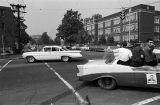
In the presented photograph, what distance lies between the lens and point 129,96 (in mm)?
6805

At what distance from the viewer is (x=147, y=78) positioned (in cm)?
702

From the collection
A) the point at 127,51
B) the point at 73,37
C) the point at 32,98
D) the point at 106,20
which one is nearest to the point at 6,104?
the point at 32,98

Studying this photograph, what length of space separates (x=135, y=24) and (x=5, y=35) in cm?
4320

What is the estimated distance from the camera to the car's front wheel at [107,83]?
A: 7.59 meters

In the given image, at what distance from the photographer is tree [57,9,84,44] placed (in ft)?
232

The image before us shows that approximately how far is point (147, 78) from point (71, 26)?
64959 mm

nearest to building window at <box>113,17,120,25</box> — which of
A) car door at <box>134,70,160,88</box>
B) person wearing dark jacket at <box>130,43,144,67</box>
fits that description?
person wearing dark jacket at <box>130,43,144,67</box>

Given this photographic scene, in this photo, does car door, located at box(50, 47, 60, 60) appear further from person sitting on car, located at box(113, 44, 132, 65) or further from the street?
person sitting on car, located at box(113, 44, 132, 65)

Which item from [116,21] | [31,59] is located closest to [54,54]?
[31,59]

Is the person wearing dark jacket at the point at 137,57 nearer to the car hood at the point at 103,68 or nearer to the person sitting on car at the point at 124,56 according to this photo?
the person sitting on car at the point at 124,56

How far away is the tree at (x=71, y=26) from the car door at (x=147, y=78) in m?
63.6

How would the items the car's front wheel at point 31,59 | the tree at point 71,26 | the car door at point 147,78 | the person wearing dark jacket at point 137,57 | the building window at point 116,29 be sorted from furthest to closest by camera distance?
the building window at point 116,29, the tree at point 71,26, the car's front wheel at point 31,59, the person wearing dark jacket at point 137,57, the car door at point 147,78

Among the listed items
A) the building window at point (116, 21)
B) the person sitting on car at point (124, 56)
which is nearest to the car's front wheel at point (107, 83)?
the person sitting on car at point (124, 56)

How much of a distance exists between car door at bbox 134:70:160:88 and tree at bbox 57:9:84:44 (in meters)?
63.6
